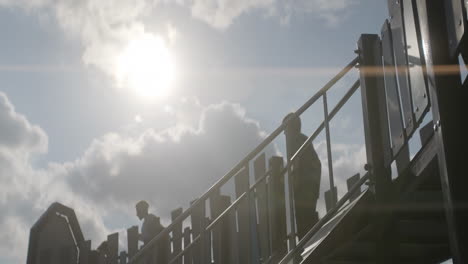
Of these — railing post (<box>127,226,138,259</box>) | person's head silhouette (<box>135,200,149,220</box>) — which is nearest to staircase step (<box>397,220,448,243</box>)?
person's head silhouette (<box>135,200,149,220</box>)

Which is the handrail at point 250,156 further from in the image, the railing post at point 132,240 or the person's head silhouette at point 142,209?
the railing post at point 132,240

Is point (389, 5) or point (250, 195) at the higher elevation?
point (389, 5)

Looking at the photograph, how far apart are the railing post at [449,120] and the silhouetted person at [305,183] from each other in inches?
107

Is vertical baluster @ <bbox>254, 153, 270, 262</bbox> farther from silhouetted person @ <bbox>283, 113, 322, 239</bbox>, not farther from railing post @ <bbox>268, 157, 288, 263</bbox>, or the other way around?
silhouetted person @ <bbox>283, 113, 322, 239</bbox>

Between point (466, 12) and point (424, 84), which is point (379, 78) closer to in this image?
point (424, 84)

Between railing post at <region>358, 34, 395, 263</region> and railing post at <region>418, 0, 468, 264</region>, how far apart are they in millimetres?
955

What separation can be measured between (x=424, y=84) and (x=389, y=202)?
1015mm

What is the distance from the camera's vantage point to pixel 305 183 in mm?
6715

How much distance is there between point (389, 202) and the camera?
448cm

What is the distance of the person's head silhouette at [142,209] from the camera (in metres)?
8.77

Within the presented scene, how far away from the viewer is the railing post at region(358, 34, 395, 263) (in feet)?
14.9

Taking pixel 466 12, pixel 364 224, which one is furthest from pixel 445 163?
pixel 364 224

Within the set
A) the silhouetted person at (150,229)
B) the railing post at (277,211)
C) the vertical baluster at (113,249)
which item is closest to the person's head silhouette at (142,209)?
the silhouetted person at (150,229)

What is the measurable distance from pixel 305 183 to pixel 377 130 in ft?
6.66
